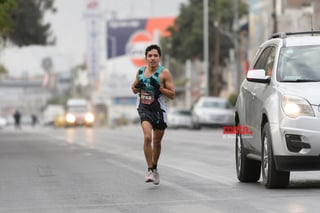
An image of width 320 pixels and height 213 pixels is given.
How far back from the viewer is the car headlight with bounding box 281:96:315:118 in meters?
13.6

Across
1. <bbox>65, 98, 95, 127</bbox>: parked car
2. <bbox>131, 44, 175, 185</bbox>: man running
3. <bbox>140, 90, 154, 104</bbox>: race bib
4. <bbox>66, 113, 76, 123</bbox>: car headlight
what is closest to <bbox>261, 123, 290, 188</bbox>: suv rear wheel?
<bbox>131, 44, 175, 185</bbox>: man running

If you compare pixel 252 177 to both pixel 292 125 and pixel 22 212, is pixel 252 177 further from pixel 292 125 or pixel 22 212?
pixel 22 212

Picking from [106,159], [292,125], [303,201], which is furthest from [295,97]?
[106,159]

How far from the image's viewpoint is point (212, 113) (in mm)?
61719

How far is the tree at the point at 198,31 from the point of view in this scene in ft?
300

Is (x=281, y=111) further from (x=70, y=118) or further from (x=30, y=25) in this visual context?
(x=70, y=118)

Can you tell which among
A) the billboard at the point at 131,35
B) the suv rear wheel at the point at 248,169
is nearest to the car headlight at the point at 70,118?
the suv rear wheel at the point at 248,169

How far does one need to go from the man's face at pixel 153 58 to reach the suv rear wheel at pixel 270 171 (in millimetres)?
1887

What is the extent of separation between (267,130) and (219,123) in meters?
47.4

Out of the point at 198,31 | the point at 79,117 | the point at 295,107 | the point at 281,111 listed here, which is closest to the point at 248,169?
the point at 281,111

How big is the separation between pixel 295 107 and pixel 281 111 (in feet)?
0.61

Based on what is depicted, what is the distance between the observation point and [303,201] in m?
12.4

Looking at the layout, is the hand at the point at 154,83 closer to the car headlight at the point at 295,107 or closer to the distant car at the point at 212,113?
the car headlight at the point at 295,107

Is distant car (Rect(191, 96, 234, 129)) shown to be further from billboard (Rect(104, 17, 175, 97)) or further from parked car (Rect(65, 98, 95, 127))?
billboard (Rect(104, 17, 175, 97))
